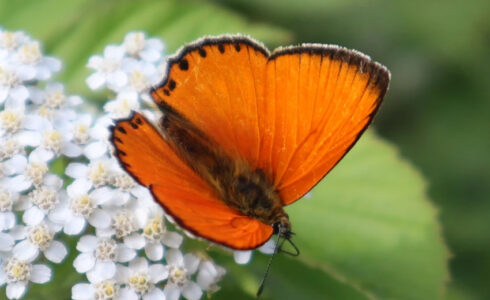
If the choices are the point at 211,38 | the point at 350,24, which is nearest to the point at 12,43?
the point at 211,38

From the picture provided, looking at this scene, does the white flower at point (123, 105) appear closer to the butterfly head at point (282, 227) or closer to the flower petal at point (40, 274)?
the flower petal at point (40, 274)

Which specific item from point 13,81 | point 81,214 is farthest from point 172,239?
point 13,81

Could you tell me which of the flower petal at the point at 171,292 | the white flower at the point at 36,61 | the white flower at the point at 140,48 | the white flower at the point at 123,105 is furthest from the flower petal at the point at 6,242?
the white flower at the point at 140,48

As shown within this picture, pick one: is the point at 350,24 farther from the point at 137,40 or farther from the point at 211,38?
the point at 211,38

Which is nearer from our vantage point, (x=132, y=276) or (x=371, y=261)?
(x=132, y=276)

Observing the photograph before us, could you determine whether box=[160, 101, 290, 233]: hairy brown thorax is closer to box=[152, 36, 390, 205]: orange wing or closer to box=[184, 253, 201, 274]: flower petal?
box=[152, 36, 390, 205]: orange wing

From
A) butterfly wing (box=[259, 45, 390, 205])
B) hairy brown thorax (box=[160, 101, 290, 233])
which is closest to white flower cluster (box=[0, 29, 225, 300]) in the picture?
hairy brown thorax (box=[160, 101, 290, 233])
